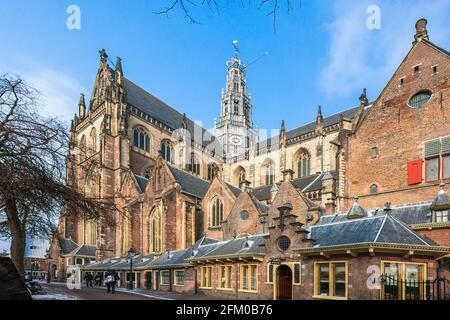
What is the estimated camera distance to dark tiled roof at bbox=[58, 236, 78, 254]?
4795 centimetres

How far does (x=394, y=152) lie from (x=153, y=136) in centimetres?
3756

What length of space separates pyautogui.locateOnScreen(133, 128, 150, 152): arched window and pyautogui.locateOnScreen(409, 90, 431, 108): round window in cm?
3779

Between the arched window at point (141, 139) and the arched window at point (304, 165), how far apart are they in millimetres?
23274

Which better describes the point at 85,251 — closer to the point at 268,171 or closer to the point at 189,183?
the point at 189,183

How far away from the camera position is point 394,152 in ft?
86.9

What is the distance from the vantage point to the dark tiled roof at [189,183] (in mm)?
41584

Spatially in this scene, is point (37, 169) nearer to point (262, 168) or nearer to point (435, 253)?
point (435, 253)

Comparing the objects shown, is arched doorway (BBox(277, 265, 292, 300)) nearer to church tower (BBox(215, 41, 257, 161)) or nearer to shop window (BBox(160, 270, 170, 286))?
shop window (BBox(160, 270, 170, 286))

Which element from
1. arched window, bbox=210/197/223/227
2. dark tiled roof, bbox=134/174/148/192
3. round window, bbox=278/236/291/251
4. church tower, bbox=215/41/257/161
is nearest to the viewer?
round window, bbox=278/236/291/251

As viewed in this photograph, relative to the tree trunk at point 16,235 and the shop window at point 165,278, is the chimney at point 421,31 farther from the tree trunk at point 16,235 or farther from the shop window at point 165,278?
the tree trunk at point 16,235

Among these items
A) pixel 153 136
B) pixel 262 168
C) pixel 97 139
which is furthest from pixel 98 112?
pixel 262 168

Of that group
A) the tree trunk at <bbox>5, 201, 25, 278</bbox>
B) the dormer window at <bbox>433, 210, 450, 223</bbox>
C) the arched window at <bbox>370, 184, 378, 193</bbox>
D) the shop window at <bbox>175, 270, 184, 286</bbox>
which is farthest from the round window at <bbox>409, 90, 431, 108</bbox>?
the tree trunk at <bbox>5, 201, 25, 278</bbox>

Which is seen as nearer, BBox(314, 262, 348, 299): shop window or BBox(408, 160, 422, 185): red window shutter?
BBox(314, 262, 348, 299): shop window

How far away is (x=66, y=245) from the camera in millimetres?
48969
